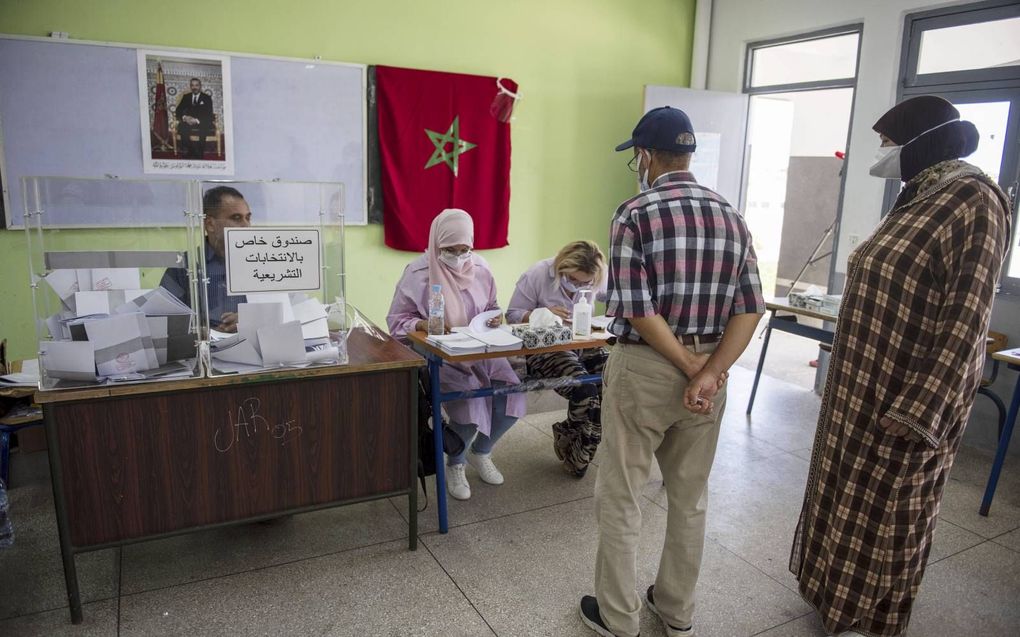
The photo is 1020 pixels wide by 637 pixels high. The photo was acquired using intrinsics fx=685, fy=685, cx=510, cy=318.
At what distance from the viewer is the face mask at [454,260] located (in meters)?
2.89

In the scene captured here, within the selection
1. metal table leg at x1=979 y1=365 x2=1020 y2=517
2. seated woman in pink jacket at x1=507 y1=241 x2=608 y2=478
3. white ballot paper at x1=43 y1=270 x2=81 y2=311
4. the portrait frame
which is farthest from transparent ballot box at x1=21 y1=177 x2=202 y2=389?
metal table leg at x1=979 y1=365 x2=1020 y2=517

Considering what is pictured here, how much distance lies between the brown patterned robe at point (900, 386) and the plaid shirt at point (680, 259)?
0.35m

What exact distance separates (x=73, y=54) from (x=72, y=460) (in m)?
2.64

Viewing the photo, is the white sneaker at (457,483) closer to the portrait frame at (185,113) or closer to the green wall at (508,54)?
the green wall at (508,54)

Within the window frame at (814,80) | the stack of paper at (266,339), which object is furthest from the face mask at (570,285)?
the window frame at (814,80)

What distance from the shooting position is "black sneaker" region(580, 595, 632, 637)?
1989 mm

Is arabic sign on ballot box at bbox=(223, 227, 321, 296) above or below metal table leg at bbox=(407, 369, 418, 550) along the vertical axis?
above

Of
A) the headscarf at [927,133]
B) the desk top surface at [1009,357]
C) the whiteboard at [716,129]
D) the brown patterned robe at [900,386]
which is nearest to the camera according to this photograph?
the brown patterned robe at [900,386]

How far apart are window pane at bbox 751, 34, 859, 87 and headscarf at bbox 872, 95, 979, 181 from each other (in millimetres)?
2882

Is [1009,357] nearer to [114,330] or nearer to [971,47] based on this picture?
[971,47]

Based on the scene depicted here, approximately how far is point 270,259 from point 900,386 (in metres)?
1.80

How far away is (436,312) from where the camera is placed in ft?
8.95

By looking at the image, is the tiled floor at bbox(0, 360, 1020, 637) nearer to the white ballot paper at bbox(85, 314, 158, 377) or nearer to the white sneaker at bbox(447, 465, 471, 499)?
the white sneaker at bbox(447, 465, 471, 499)

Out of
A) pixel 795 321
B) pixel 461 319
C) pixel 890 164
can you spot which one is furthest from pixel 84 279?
pixel 795 321
